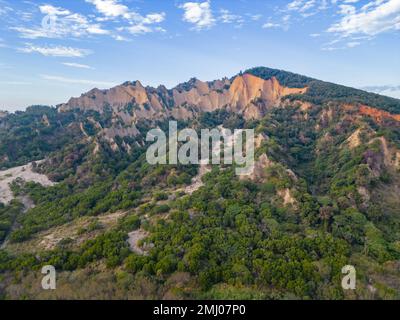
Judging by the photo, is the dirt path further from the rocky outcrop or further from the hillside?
the rocky outcrop

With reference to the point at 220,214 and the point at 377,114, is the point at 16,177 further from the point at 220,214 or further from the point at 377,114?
the point at 377,114

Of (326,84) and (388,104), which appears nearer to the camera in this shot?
(388,104)

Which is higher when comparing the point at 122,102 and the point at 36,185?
the point at 122,102

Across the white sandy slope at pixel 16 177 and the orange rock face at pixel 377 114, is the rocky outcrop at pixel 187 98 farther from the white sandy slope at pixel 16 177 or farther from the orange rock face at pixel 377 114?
the white sandy slope at pixel 16 177

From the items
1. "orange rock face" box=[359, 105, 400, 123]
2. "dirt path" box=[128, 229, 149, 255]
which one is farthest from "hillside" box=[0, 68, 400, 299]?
"orange rock face" box=[359, 105, 400, 123]

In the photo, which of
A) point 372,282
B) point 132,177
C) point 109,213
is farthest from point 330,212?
point 132,177
